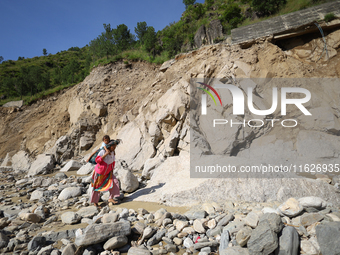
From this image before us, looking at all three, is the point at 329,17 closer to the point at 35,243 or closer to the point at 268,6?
the point at 35,243

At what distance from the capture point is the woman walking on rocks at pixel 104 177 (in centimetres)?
417

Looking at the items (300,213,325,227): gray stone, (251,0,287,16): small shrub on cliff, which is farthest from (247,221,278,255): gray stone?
(251,0,287,16): small shrub on cliff

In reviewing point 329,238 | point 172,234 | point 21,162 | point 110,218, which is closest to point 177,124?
point 110,218

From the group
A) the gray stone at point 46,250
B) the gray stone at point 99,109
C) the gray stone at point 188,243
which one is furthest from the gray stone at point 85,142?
the gray stone at point 188,243

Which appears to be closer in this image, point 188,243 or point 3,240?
point 188,243

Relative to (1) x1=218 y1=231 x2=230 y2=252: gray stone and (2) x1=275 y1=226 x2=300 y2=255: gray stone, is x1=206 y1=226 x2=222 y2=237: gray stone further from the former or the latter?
(2) x1=275 y1=226 x2=300 y2=255: gray stone

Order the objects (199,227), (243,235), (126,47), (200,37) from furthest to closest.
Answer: (126,47)
(200,37)
(199,227)
(243,235)

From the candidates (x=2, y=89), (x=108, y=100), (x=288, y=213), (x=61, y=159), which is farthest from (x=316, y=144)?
(x=2, y=89)

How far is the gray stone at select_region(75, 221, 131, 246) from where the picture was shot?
7.93 ft

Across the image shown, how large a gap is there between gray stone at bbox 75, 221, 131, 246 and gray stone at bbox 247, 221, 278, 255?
158cm

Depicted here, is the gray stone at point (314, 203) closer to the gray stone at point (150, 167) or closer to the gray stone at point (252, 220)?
the gray stone at point (252, 220)

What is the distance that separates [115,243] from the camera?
96.3 inches

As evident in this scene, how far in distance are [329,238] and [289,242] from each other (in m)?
0.39

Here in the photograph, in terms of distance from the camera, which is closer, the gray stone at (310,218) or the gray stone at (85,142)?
the gray stone at (310,218)
